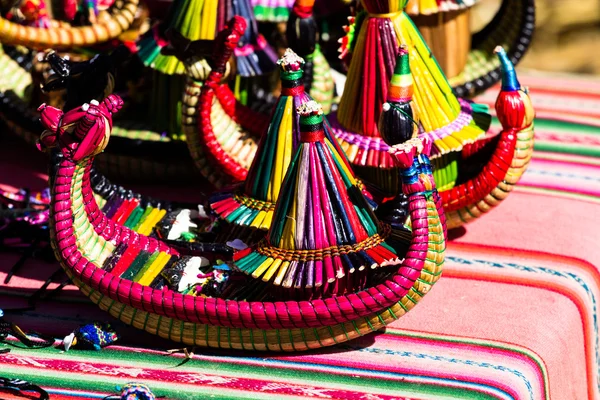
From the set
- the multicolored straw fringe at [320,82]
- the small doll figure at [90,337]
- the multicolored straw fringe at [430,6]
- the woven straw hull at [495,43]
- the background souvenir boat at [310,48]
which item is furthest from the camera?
the woven straw hull at [495,43]

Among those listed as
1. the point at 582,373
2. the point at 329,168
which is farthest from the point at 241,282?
the point at 582,373

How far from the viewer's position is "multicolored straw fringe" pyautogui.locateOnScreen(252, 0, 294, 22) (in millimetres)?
2975

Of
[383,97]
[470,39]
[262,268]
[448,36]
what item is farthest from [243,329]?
[470,39]

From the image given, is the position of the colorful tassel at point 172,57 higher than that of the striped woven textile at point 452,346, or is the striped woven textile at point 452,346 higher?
the colorful tassel at point 172,57

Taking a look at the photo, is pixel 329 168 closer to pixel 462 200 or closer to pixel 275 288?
pixel 275 288

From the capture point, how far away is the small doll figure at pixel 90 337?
80.7 inches

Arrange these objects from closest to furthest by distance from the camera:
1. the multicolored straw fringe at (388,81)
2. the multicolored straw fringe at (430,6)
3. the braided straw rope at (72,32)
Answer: the multicolored straw fringe at (388,81) → the braided straw rope at (72,32) → the multicolored straw fringe at (430,6)

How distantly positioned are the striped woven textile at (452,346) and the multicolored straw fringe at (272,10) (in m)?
0.81

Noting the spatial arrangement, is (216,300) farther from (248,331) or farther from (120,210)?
(120,210)

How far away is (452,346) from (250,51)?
39.5 inches

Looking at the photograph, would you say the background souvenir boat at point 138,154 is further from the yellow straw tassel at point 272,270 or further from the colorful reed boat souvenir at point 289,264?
the yellow straw tassel at point 272,270

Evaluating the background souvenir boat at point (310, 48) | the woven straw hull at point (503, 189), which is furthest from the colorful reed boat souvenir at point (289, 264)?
the background souvenir boat at point (310, 48)

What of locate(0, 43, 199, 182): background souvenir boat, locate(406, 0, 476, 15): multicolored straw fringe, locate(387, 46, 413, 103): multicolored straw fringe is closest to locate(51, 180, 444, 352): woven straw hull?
locate(387, 46, 413, 103): multicolored straw fringe

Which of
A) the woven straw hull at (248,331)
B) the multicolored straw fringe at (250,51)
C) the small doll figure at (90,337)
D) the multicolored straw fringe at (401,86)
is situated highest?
the multicolored straw fringe at (401,86)
